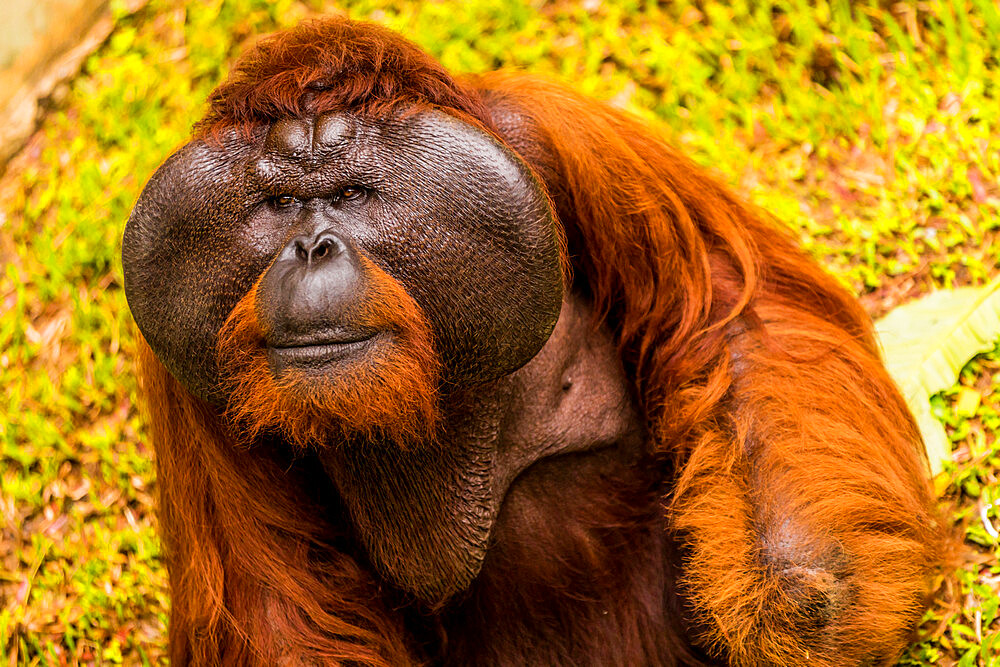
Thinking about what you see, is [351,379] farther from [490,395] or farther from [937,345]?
[937,345]

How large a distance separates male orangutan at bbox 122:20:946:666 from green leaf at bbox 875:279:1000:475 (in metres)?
0.43

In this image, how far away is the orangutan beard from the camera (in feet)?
6.21

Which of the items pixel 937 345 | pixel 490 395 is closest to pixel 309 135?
pixel 490 395

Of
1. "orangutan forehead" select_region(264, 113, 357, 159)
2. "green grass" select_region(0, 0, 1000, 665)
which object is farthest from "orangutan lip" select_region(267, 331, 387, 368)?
"green grass" select_region(0, 0, 1000, 665)

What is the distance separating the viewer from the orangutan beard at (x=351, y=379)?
6.21ft

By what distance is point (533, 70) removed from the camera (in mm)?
3436

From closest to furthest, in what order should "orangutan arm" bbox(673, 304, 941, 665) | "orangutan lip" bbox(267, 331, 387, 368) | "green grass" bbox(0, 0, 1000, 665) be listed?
1. "orangutan lip" bbox(267, 331, 387, 368)
2. "orangutan arm" bbox(673, 304, 941, 665)
3. "green grass" bbox(0, 0, 1000, 665)

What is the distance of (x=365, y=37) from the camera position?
83.5 inches

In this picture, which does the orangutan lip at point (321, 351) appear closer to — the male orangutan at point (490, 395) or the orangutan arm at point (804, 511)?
the male orangutan at point (490, 395)

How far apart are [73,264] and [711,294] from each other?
232 cm

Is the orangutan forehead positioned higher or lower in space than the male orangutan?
higher

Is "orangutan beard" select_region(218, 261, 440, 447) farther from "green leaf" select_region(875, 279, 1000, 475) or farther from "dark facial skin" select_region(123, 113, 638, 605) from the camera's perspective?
"green leaf" select_region(875, 279, 1000, 475)

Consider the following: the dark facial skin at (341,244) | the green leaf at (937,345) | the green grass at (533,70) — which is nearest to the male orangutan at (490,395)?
the dark facial skin at (341,244)

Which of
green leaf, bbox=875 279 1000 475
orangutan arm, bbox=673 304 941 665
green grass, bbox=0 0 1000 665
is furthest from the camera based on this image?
green grass, bbox=0 0 1000 665
